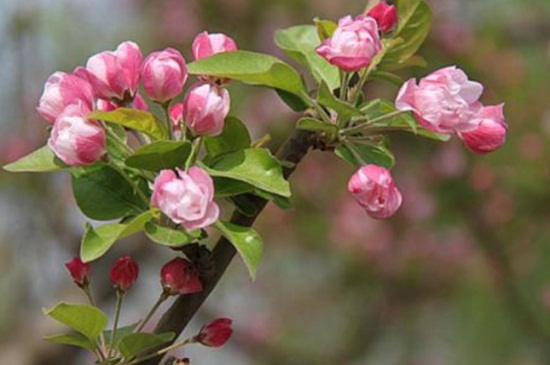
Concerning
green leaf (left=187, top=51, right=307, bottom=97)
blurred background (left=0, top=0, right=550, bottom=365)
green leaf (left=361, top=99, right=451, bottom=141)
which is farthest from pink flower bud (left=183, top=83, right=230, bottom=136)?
blurred background (left=0, top=0, right=550, bottom=365)

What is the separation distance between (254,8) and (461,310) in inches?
49.6

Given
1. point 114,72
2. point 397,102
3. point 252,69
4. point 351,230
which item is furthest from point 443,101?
point 351,230

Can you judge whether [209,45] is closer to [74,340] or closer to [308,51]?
Result: [308,51]

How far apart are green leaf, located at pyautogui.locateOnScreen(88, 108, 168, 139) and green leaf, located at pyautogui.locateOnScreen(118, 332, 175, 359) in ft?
0.50

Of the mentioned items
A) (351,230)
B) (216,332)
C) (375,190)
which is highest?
(375,190)

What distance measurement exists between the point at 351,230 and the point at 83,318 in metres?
2.89

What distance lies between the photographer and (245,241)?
73 cm

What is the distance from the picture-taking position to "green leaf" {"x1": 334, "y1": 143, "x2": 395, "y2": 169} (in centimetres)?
83

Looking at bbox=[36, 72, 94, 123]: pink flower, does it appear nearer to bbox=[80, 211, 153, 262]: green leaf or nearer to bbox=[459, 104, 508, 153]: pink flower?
bbox=[80, 211, 153, 262]: green leaf

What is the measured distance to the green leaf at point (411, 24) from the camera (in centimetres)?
90

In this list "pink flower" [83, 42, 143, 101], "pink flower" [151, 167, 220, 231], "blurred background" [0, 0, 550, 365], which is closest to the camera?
"pink flower" [151, 167, 220, 231]

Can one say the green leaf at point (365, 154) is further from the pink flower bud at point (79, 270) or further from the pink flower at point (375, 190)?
the pink flower bud at point (79, 270)

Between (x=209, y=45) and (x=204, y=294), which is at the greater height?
(x=209, y=45)

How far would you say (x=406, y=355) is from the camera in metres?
3.61
